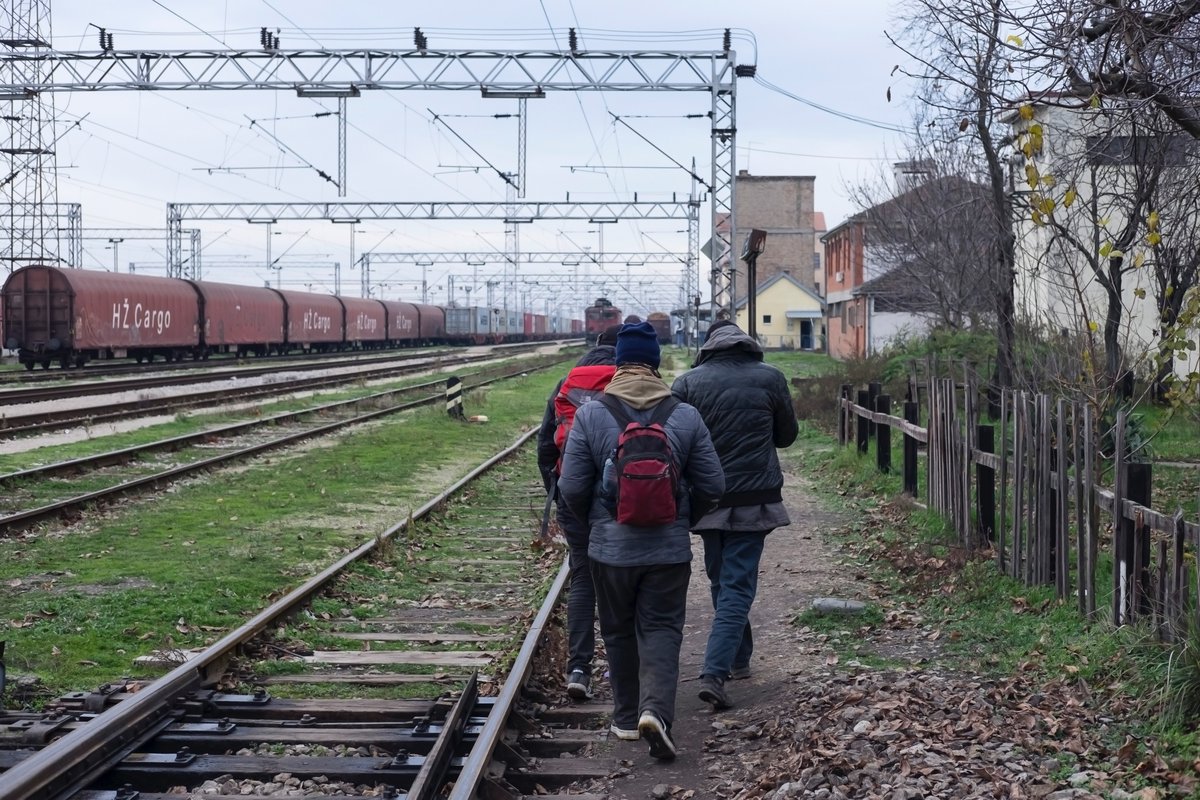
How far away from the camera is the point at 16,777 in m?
5.20

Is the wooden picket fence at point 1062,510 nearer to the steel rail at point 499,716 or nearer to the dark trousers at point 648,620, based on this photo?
the dark trousers at point 648,620

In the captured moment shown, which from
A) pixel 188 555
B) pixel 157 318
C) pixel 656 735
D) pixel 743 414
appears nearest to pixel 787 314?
pixel 157 318

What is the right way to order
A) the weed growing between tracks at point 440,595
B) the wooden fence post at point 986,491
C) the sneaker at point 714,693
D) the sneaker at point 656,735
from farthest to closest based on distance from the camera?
the wooden fence post at point 986,491 < the weed growing between tracks at point 440,595 < the sneaker at point 714,693 < the sneaker at point 656,735

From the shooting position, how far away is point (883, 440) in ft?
51.7

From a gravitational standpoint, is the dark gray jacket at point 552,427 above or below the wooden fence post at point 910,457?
above

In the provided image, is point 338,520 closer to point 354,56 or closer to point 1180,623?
point 1180,623

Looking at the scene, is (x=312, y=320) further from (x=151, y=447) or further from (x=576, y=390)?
(x=576, y=390)

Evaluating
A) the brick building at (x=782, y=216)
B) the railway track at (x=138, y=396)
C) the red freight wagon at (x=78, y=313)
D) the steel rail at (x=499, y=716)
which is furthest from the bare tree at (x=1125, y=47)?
the brick building at (x=782, y=216)

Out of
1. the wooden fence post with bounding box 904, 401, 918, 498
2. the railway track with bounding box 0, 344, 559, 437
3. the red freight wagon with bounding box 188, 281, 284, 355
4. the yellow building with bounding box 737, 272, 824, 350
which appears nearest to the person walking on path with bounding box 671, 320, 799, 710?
the wooden fence post with bounding box 904, 401, 918, 498

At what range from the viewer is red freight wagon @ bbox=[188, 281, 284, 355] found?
48688 millimetres

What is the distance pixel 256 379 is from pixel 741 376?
3412cm

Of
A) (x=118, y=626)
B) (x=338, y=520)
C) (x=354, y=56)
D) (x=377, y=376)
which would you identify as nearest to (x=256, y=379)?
(x=377, y=376)

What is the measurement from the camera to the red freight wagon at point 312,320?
59312 mm

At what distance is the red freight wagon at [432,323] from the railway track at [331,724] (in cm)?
7634
